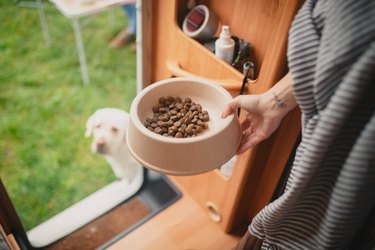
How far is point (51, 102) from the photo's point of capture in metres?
1.92

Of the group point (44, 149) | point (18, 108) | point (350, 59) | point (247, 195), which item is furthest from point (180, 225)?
point (18, 108)

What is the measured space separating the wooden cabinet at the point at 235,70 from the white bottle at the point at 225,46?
21 millimetres

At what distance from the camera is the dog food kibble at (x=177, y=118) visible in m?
0.83

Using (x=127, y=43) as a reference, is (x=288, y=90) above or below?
above

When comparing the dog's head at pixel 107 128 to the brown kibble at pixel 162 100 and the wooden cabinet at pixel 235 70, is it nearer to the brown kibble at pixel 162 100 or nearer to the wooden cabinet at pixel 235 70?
the wooden cabinet at pixel 235 70

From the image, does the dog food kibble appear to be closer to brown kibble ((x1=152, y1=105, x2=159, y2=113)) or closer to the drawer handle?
brown kibble ((x1=152, y1=105, x2=159, y2=113))

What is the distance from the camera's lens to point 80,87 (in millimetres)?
2020

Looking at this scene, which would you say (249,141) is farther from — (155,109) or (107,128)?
(107,128)

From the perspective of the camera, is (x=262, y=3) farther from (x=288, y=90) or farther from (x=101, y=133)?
(x=101, y=133)

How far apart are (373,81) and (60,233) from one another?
4.12 feet

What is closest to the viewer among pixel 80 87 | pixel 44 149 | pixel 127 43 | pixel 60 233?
pixel 60 233

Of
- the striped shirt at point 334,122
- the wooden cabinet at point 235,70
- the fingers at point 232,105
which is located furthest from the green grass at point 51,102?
the striped shirt at point 334,122

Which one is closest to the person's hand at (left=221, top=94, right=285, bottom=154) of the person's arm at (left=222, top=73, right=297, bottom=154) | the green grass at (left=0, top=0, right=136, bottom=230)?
the person's arm at (left=222, top=73, right=297, bottom=154)

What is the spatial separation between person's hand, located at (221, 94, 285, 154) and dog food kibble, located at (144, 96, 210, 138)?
75mm
